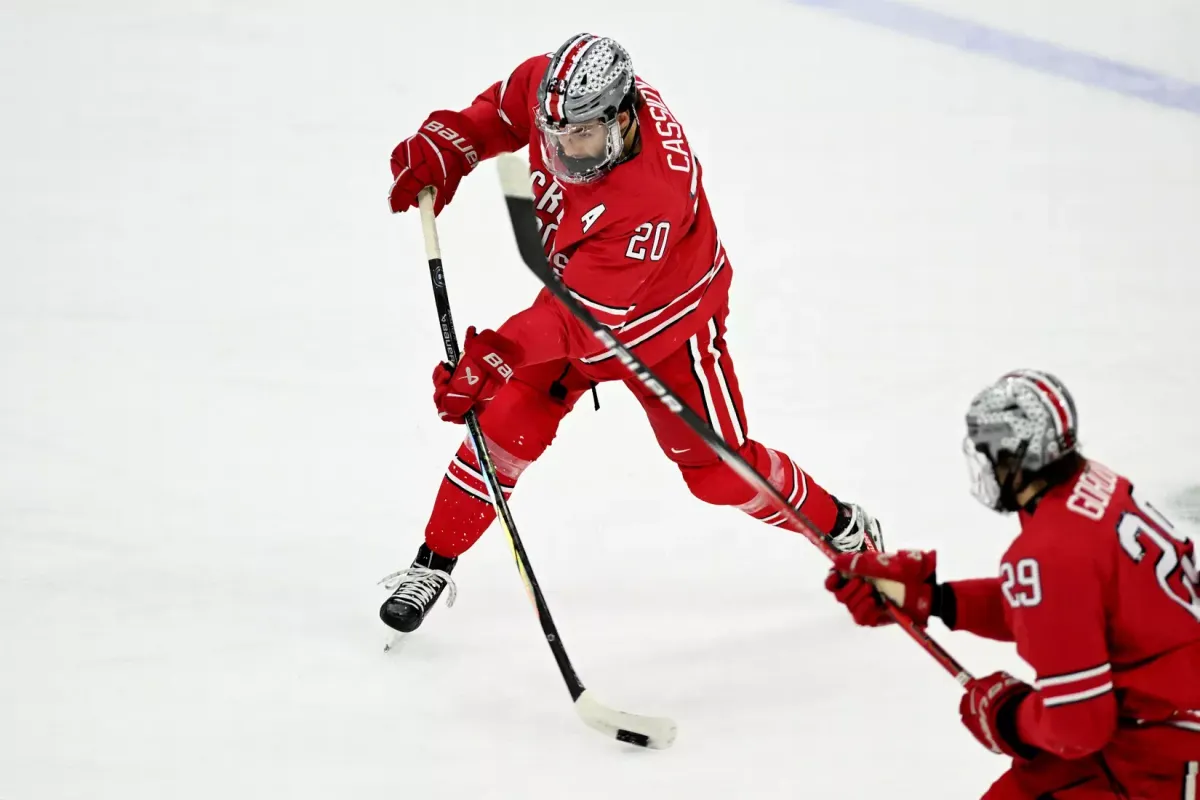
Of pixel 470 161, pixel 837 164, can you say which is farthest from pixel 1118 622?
pixel 837 164

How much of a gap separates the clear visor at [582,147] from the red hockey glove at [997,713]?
3.69 ft

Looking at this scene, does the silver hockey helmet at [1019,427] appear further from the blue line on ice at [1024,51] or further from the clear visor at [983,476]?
the blue line on ice at [1024,51]

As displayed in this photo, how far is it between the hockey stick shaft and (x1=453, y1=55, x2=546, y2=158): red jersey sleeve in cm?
19

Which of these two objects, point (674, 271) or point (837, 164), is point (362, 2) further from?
point (674, 271)

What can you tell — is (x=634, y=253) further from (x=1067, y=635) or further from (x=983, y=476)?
(x=1067, y=635)

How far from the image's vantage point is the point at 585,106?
2311 mm

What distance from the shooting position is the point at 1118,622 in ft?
5.52

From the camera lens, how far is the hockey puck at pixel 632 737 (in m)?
2.35

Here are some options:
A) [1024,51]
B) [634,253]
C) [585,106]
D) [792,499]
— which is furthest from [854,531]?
[1024,51]

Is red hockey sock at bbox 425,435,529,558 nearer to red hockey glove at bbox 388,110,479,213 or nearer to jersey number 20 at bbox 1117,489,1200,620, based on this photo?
red hockey glove at bbox 388,110,479,213

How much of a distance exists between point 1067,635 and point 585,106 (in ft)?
4.05

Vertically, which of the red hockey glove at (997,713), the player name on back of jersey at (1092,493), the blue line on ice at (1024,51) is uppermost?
the player name on back of jersey at (1092,493)

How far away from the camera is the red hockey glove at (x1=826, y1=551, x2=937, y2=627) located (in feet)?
6.50

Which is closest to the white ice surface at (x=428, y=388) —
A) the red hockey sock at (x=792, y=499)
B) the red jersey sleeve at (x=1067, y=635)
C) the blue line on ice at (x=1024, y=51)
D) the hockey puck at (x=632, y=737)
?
the hockey puck at (x=632, y=737)
